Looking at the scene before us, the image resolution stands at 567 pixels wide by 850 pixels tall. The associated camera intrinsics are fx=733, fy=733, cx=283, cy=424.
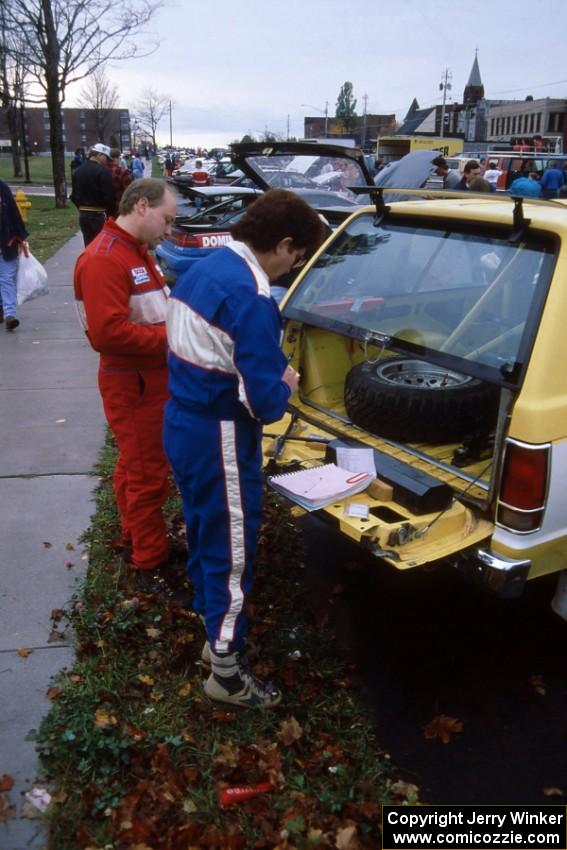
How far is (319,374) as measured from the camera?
4.23 metres

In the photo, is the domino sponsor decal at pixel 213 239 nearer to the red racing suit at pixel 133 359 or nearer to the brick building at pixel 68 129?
the red racing suit at pixel 133 359

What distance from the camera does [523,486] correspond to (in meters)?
2.78

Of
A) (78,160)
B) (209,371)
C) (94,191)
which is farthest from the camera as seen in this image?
(78,160)

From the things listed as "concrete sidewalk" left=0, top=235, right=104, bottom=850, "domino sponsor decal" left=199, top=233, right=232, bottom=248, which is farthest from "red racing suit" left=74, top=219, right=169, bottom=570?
"domino sponsor decal" left=199, top=233, right=232, bottom=248

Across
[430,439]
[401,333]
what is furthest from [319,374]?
[430,439]

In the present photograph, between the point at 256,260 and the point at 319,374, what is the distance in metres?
1.70

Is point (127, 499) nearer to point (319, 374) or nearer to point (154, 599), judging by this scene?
point (154, 599)

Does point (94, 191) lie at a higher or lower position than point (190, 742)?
higher

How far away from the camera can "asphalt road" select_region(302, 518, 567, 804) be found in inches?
109

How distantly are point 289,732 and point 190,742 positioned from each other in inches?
15.0

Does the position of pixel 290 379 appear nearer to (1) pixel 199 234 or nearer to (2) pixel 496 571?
(2) pixel 496 571

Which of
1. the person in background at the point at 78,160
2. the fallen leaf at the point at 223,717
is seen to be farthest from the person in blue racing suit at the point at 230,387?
the person in background at the point at 78,160

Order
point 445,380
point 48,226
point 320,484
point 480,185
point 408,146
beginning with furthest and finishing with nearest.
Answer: point 408,146 → point 48,226 → point 480,185 → point 445,380 → point 320,484

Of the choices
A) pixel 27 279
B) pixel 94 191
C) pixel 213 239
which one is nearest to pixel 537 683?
pixel 27 279
